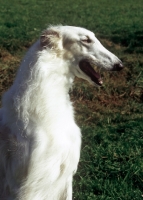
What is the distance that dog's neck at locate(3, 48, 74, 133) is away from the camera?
374 cm

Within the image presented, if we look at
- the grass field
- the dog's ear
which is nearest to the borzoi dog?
the dog's ear

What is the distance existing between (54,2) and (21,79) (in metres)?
19.9

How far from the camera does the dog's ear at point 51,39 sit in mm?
3812

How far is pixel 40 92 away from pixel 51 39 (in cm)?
47

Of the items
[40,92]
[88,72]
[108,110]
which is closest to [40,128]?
[40,92]

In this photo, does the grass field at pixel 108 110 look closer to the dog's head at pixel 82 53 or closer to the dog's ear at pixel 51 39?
the dog's head at pixel 82 53

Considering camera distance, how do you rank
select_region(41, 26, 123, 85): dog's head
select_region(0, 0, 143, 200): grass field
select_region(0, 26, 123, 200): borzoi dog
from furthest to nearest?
select_region(0, 0, 143, 200): grass field, select_region(41, 26, 123, 85): dog's head, select_region(0, 26, 123, 200): borzoi dog

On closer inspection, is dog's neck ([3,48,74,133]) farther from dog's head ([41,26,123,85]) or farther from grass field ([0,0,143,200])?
grass field ([0,0,143,200])

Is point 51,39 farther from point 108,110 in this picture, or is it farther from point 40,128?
point 108,110

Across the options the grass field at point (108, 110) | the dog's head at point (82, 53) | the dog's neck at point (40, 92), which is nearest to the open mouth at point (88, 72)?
the dog's head at point (82, 53)

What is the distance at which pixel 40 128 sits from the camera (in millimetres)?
3756

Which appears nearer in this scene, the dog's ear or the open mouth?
the dog's ear

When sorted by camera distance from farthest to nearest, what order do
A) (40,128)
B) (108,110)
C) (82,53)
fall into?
(108,110)
(82,53)
(40,128)

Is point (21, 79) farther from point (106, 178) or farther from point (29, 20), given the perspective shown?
point (29, 20)
